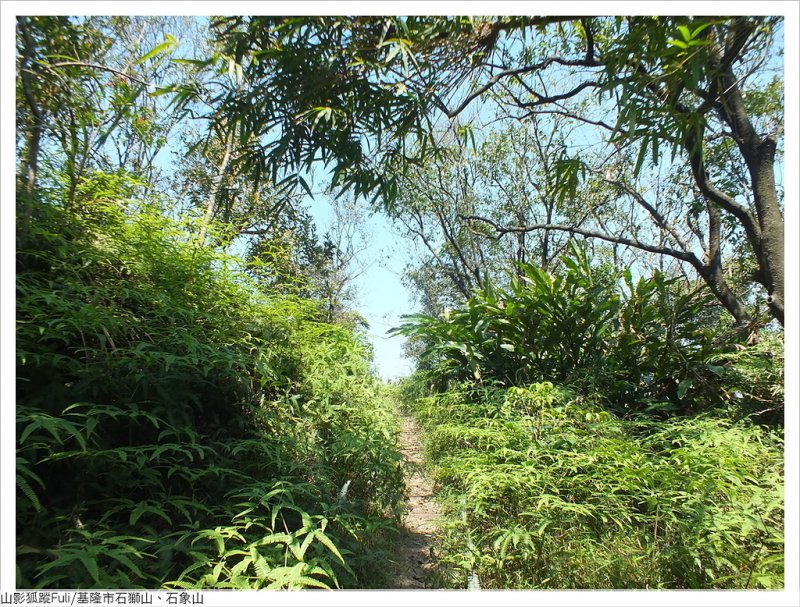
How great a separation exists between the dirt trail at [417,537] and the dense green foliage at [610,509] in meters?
0.11

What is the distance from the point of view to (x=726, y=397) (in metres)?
3.01

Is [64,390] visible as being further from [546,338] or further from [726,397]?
[726,397]

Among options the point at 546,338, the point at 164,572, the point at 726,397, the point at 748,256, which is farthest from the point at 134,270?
the point at 748,256

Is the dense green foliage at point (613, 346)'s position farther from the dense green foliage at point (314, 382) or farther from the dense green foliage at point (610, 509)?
the dense green foliage at point (610, 509)

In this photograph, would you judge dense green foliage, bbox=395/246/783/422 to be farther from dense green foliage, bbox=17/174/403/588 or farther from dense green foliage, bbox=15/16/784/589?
dense green foliage, bbox=17/174/403/588

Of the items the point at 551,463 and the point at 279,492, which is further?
the point at 551,463

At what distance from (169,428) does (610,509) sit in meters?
1.62

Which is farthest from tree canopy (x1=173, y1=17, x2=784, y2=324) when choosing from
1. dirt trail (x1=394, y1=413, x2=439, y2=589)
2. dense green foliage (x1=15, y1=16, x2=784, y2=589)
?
dirt trail (x1=394, y1=413, x2=439, y2=589)

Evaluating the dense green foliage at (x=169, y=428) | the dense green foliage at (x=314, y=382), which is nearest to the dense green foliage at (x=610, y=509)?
the dense green foliage at (x=314, y=382)

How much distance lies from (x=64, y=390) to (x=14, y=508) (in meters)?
0.41

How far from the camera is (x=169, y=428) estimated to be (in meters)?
1.68

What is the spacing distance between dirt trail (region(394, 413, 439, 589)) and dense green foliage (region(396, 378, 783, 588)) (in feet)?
0.35

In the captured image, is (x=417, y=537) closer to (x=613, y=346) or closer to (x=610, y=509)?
(x=610, y=509)

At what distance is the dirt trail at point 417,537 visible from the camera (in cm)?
181
